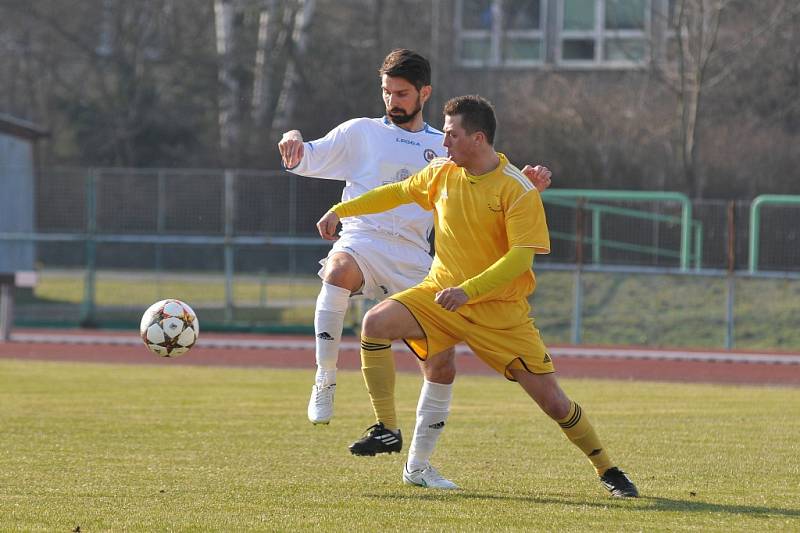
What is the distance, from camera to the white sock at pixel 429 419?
710 centimetres

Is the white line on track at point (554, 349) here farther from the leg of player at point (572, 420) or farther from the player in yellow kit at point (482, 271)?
the player in yellow kit at point (482, 271)

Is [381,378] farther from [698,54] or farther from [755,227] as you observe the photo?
[698,54]

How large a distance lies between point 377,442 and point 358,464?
981 millimetres

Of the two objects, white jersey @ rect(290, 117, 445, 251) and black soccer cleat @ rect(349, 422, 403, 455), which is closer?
black soccer cleat @ rect(349, 422, 403, 455)

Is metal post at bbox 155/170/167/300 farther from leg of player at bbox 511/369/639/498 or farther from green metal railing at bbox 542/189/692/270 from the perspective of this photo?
leg of player at bbox 511/369/639/498

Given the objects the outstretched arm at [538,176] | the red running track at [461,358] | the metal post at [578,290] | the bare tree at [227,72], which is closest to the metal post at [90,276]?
the red running track at [461,358]

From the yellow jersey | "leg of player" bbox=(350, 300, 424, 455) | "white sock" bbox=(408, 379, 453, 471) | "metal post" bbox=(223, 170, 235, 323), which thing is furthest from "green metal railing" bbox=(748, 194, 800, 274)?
the yellow jersey

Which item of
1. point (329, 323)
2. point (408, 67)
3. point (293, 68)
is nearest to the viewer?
point (408, 67)

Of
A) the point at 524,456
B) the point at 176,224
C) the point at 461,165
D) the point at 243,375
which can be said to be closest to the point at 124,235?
the point at 176,224

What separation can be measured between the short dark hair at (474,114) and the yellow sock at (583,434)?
4.77 ft

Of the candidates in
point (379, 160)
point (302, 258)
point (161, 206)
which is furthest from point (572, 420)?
point (161, 206)

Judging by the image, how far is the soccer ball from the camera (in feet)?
27.2

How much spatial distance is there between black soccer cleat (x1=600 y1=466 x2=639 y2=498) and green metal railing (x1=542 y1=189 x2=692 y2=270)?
48.3ft

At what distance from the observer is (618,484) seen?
6.84 m
